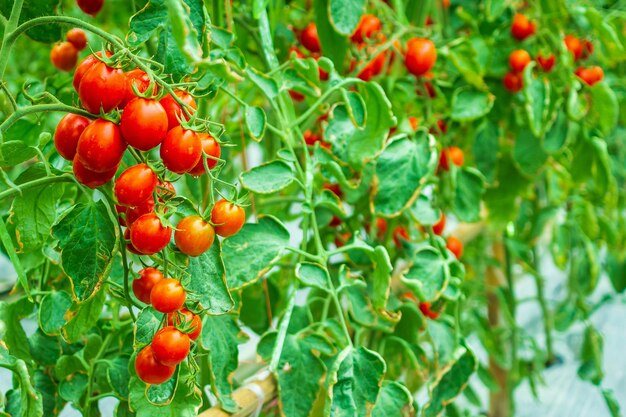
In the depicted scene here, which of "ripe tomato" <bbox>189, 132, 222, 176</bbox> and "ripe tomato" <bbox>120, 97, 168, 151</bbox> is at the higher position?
"ripe tomato" <bbox>120, 97, 168, 151</bbox>

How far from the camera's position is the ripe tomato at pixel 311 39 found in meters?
0.73

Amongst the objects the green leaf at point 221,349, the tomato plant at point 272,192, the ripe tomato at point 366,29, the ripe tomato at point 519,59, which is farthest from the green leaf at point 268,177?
the ripe tomato at point 519,59

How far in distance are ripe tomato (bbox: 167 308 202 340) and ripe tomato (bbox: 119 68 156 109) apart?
0.12 m

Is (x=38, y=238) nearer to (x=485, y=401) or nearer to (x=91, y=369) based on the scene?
(x=91, y=369)

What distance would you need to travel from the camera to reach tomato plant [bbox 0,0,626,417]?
0.36 m

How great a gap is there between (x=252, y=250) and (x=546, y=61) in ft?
1.63

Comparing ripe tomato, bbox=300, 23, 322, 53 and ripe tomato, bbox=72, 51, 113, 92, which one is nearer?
ripe tomato, bbox=72, 51, 113, 92

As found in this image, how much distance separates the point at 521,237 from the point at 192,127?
94 cm

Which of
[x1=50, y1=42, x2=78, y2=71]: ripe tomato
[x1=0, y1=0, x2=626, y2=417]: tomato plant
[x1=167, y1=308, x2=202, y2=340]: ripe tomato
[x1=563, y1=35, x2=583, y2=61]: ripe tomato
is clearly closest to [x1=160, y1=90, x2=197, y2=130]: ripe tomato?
[x1=0, y1=0, x2=626, y2=417]: tomato plant

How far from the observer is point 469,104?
771mm

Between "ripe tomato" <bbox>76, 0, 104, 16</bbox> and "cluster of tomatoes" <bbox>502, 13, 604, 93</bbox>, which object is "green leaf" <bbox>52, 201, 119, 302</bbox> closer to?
"ripe tomato" <bbox>76, 0, 104, 16</bbox>

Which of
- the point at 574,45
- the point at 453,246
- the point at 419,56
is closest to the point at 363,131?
the point at 419,56

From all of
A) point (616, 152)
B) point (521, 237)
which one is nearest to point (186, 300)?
point (521, 237)

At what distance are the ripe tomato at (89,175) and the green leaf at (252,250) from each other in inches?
6.5
